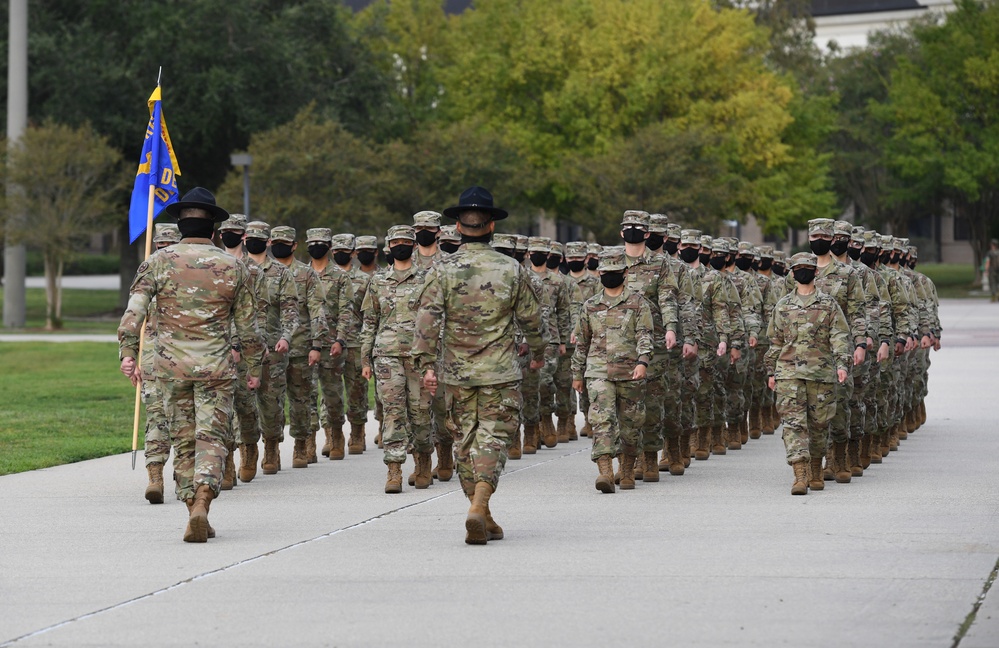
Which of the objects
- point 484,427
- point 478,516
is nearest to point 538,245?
point 484,427

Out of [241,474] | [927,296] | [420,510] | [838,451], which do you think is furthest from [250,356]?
[927,296]

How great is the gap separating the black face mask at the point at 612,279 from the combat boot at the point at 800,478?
1.99 meters

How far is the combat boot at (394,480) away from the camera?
13.3m

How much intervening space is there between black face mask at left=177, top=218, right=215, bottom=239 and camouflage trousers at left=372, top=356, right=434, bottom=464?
2897 mm

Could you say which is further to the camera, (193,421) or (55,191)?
(55,191)

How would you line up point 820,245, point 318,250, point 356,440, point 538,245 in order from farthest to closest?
point 538,245 → point 356,440 → point 318,250 → point 820,245

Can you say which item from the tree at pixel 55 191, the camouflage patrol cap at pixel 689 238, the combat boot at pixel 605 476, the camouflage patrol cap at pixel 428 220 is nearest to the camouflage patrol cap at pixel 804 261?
the combat boot at pixel 605 476

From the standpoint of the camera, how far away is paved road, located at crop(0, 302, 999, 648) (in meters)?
7.86

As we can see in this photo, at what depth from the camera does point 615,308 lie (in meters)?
13.3

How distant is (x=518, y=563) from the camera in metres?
9.70

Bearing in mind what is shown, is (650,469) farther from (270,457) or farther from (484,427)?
(484,427)

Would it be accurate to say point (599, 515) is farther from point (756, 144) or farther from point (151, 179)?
point (756, 144)

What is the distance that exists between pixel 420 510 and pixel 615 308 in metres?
2.40

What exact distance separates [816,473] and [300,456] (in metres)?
Answer: 4.87
